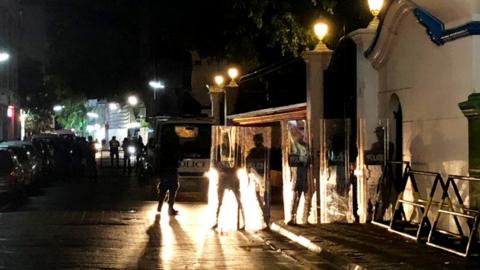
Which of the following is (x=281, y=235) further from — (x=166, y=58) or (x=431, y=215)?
(x=166, y=58)

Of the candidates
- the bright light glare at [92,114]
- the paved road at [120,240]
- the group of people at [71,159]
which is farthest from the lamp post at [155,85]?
the bright light glare at [92,114]

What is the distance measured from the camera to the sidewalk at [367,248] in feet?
34.0

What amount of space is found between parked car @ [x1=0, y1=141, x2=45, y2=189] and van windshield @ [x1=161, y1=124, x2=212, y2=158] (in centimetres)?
429

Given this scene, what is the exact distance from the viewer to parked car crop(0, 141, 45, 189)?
22953 millimetres

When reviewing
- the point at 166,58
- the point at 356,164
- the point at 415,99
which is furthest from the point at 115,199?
the point at 166,58

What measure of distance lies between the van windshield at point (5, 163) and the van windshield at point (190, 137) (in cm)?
447

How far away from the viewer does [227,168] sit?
49.5ft

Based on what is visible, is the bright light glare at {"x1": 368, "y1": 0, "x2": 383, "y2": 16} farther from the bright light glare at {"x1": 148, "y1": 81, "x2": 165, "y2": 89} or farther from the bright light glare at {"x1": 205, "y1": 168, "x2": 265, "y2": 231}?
the bright light glare at {"x1": 148, "y1": 81, "x2": 165, "y2": 89}

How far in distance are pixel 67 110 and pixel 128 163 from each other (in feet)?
173

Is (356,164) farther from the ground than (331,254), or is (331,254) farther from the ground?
(356,164)

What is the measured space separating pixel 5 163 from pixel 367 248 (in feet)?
39.5

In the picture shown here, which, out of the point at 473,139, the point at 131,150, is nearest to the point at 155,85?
the point at 131,150

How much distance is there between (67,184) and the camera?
27812 mm

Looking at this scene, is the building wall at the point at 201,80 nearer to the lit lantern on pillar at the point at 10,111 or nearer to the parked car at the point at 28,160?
the lit lantern on pillar at the point at 10,111
